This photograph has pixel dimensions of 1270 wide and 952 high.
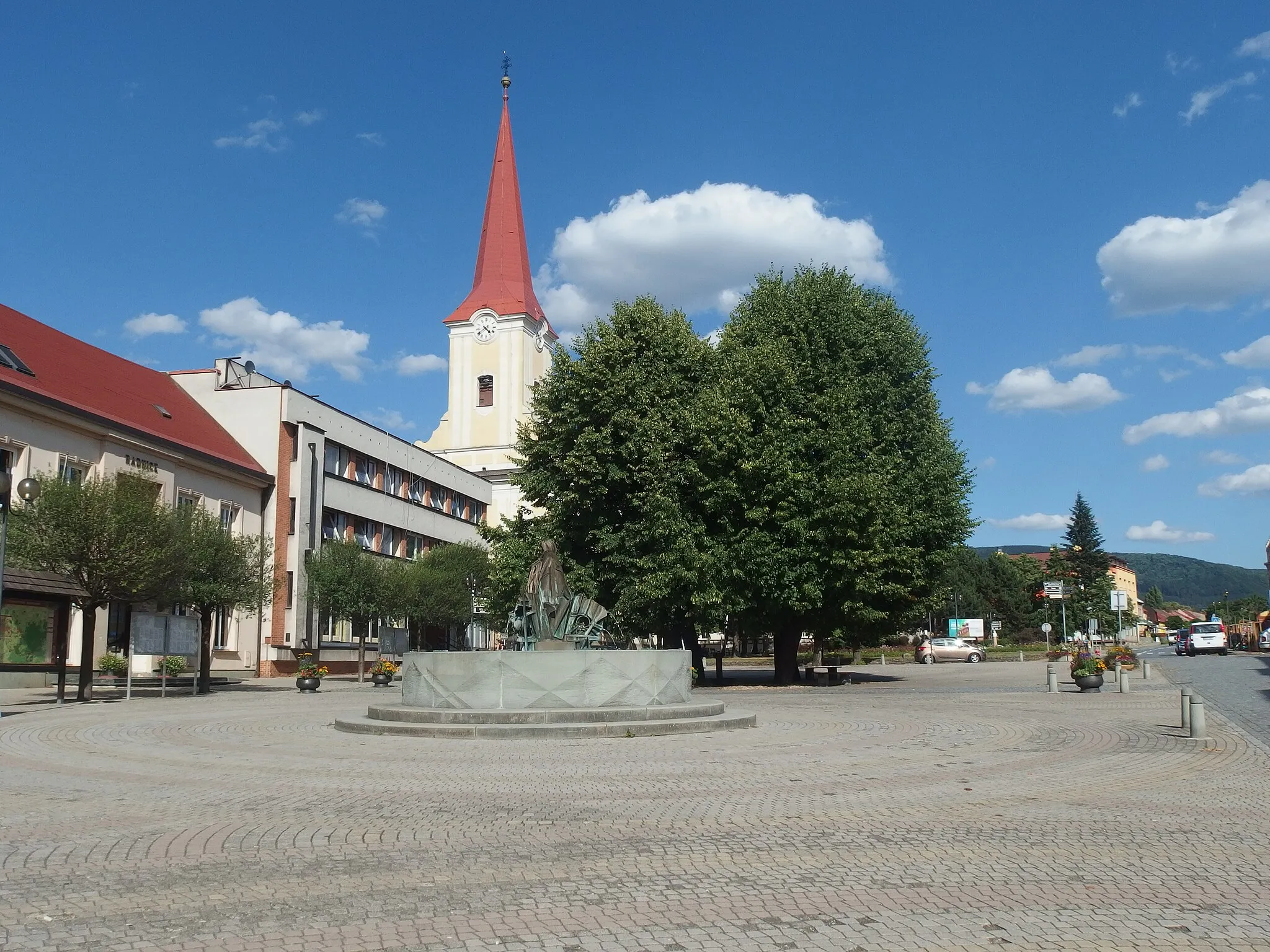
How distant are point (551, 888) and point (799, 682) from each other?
30.0 m

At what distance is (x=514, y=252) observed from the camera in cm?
7825

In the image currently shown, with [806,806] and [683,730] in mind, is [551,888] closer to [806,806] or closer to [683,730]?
[806,806]

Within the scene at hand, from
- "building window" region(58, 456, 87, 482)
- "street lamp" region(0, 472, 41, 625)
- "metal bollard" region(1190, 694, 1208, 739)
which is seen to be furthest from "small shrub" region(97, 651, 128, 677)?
"metal bollard" region(1190, 694, 1208, 739)

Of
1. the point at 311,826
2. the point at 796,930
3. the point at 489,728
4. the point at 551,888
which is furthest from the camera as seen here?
the point at 489,728

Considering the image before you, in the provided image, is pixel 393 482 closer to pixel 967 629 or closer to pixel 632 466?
pixel 632 466

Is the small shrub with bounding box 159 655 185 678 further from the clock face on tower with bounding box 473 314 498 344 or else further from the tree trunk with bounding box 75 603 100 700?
the clock face on tower with bounding box 473 314 498 344

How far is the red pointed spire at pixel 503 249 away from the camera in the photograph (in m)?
76.2

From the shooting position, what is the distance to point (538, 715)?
1761 cm

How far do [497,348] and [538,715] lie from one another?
59.6m

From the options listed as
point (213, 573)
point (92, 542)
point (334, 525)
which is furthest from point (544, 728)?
point (334, 525)

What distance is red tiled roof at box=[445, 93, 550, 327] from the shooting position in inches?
2997

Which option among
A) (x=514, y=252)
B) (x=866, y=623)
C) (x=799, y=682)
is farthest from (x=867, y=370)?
(x=514, y=252)

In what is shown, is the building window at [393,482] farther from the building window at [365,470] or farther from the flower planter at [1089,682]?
the flower planter at [1089,682]

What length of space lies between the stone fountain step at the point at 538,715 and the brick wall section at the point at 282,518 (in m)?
32.5
